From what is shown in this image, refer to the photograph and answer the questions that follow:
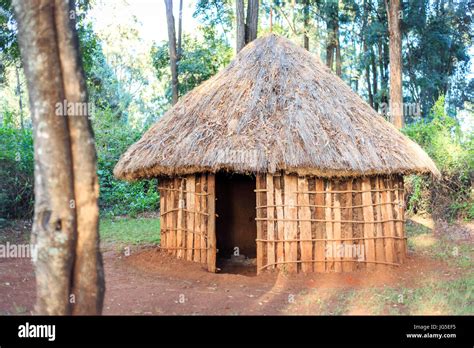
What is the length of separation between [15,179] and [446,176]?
11.6 m

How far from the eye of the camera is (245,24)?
48.3 feet

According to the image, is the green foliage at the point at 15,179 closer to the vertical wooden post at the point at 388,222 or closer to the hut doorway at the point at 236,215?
the hut doorway at the point at 236,215

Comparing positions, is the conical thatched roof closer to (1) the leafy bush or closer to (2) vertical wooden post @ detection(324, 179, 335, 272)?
(2) vertical wooden post @ detection(324, 179, 335, 272)

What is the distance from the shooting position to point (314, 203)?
8.57 m

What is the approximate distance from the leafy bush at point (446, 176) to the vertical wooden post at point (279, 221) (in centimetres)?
737

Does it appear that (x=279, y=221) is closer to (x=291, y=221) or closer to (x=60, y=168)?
(x=291, y=221)

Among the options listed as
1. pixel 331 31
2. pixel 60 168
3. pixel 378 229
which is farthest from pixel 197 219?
pixel 331 31

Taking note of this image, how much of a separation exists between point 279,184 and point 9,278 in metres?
4.57

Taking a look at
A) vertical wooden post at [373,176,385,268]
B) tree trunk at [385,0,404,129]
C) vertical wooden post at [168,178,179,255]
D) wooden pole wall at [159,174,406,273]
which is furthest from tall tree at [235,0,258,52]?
vertical wooden post at [373,176,385,268]

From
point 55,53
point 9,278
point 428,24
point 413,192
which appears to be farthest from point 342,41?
point 55,53

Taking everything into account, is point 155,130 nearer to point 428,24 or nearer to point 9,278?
point 9,278

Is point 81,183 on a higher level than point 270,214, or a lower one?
higher

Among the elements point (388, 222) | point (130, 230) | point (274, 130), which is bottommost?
point (130, 230)

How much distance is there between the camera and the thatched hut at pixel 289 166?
8.38m
